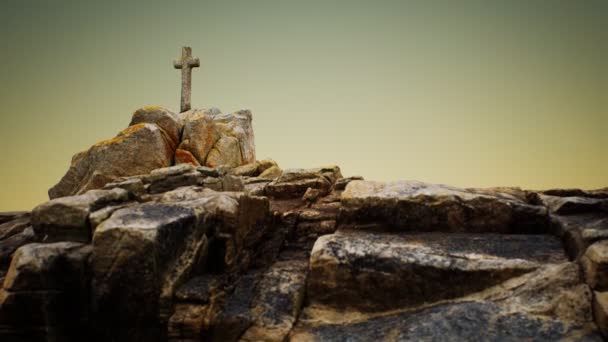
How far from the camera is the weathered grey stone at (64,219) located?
340 inches

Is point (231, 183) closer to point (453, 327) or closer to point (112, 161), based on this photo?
point (112, 161)

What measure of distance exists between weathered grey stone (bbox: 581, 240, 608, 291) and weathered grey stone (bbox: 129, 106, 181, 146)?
2117cm

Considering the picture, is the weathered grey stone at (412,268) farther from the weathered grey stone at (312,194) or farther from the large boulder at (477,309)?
the weathered grey stone at (312,194)

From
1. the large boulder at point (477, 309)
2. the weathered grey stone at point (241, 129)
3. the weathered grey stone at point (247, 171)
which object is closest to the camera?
the large boulder at point (477, 309)

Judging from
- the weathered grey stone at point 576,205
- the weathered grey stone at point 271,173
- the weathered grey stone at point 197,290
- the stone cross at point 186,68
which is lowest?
the weathered grey stone at point 197,290

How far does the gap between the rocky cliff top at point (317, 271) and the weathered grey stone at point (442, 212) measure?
0.04 meters

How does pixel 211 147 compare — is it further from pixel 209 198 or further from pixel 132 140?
pixel 209 198

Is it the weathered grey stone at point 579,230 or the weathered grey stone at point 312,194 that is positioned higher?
the weathered grey stone at point 579,230

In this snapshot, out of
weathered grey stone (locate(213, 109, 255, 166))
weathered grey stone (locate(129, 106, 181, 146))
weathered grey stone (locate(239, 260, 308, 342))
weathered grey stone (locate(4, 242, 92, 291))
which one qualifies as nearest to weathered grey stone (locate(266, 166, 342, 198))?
weathered grey stone (locate(239, 260, 308, 342))

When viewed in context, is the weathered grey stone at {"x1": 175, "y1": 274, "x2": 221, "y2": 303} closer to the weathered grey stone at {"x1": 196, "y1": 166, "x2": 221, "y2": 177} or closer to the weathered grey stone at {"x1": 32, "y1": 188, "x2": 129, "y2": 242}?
the weathered grey stone at {"x1": 32, "y1": 188, "x2": 129, "y2": 242}

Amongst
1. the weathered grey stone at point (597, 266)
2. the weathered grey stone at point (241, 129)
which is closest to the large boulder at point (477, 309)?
the weathered grey stone at point (597, 266)

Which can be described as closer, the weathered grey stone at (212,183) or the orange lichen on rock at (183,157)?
the weathered grey stone at (212,183)

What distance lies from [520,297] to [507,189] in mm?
6309

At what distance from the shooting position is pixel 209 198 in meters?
9.72
